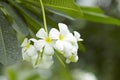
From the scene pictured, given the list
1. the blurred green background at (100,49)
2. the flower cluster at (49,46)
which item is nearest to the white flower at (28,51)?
the flower cluster at (49,46)

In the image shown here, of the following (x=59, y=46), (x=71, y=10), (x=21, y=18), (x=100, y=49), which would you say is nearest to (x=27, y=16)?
(x=21, y=18)

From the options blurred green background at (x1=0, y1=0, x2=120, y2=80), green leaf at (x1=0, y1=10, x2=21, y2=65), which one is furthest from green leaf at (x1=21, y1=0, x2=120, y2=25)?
blurred green background at (x1=0, y1=0, x2=120, y2=80)

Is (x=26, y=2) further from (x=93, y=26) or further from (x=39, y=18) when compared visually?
(x=93, y=26)

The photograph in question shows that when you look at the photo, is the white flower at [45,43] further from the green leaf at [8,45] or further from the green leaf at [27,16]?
the green leaf at [27,16]

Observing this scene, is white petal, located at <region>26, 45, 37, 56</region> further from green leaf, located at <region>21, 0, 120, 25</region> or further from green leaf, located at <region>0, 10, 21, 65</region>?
green leaf, located at <region>21, 0, 120, 25</region>

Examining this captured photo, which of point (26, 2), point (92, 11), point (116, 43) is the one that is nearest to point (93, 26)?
point (116, 43)
